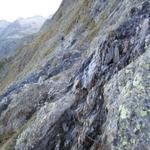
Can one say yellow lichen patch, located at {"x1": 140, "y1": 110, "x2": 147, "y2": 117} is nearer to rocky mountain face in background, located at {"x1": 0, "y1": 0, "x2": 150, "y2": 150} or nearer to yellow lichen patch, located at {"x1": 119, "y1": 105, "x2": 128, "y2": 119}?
rocky mountain face in background, located at {"x1": 0, "y1": 0, "x2": 150, "y2": 150}

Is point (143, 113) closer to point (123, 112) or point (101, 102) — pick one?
point (123, 112)

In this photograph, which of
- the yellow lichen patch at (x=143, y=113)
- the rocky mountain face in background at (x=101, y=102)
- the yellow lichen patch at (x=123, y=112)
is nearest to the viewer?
the yellow lichen patch at (x=143, y=113)

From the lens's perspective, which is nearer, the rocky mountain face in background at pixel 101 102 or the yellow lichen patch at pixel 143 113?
the yellow lichen patch at pixel 143 113

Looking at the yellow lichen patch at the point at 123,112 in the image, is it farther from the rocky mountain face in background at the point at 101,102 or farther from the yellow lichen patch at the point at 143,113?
the yellow lichen patch at the point at 143,113

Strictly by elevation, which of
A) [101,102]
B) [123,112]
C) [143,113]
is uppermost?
[123,112]

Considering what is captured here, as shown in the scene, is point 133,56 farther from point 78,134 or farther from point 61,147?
point 61,147

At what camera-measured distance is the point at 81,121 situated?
802 inches

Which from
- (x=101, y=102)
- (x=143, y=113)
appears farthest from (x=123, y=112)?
(x=101, y=102)

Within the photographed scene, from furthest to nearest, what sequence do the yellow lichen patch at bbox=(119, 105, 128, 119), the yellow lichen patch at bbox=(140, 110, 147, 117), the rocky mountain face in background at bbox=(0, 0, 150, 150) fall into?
the yellow lichen patch at bbox=(119, 105, 128, 119)
the rocky mountain face in background at bbox=(0, 0, 150, 150)
the yellow lichen patch at bbox=(140, 110, 147, 117)

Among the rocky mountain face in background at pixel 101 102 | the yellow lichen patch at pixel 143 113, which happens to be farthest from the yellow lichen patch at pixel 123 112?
the yellow lichen patch at pixel 143 113

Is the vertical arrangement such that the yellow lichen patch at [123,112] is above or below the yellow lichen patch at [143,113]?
above

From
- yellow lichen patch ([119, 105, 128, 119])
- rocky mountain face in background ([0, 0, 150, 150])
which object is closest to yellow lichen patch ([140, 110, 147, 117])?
rocky mountain face in background ([0, 0, 150, 150])

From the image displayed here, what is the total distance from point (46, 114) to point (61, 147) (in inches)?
196

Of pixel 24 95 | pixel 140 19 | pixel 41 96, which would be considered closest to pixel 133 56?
pixel 140 19
